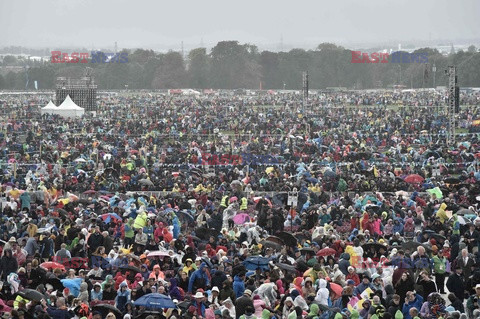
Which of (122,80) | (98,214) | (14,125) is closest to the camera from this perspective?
(98,214)

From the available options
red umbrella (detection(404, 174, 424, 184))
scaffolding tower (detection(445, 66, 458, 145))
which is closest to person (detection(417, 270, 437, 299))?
red umbrella (detection(404, 174, 424, 184))

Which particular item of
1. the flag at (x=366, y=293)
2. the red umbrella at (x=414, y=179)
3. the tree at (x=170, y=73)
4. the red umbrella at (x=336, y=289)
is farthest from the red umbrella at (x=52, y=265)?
the tree at (x=170, y=73)

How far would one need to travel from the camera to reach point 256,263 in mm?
15625

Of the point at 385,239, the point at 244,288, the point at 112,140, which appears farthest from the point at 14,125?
the point at 244,288

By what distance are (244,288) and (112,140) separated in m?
28.1

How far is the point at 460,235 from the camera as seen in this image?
18594 mm

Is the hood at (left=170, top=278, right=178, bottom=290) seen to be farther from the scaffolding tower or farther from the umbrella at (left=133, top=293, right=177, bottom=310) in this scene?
the scaffolding tower

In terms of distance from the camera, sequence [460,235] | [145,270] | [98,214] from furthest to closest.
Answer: [98,214]
[460,235]
[145,270]

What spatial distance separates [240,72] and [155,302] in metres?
114

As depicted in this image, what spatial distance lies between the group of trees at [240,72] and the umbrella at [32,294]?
10627cm

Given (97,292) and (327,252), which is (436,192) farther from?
(97,292)

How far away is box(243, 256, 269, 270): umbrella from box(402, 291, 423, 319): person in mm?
2753

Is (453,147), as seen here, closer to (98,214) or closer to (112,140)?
(112,140)

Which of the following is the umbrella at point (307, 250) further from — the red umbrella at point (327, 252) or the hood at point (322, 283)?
the hood at point (322, 283)
